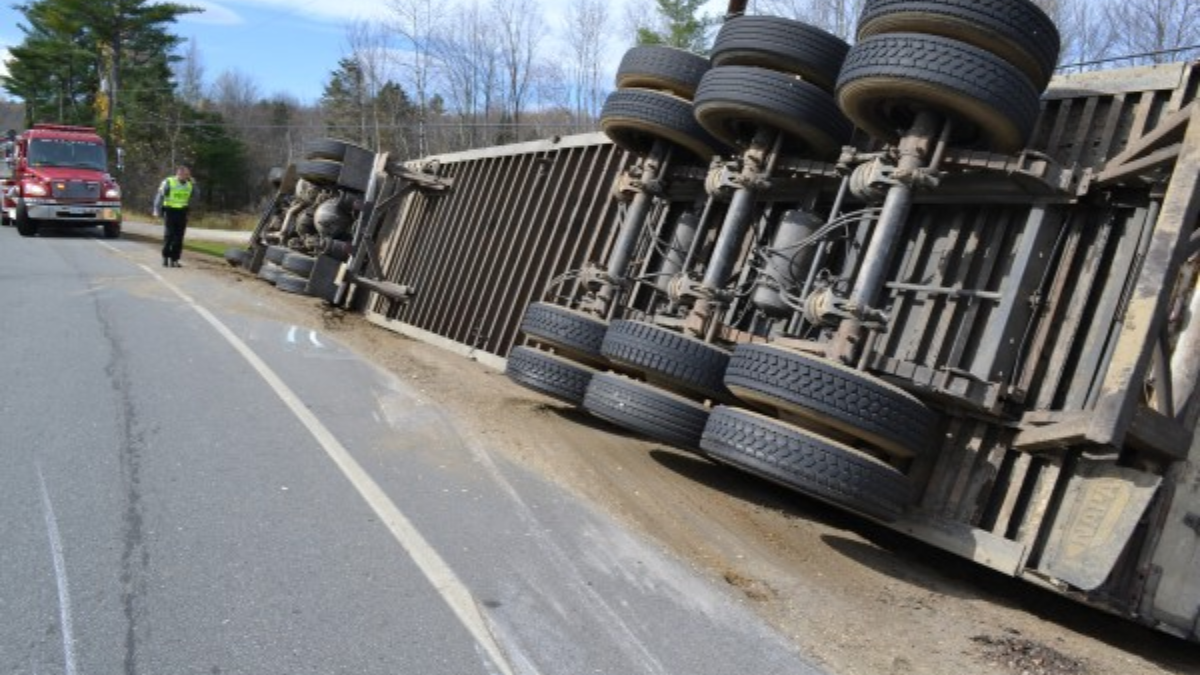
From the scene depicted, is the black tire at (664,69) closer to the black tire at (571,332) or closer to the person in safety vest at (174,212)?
the black tire at (571,332)

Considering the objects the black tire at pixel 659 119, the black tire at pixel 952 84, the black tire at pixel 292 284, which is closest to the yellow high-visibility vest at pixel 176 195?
the black tire at pixel 292 284

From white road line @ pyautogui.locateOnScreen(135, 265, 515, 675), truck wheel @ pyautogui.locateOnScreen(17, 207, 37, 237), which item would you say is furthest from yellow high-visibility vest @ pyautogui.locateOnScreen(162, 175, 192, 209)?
white road line @ pyautogui.locateOnScreen(135, 265, 515, 675)

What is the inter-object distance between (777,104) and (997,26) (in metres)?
1.82

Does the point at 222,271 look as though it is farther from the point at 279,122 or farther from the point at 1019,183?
the point at 279,122

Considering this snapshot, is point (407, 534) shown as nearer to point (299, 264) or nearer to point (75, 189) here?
point (299, 264)

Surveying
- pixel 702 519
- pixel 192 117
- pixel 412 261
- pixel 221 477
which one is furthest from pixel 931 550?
pixel 192 117

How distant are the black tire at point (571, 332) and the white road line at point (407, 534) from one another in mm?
2080

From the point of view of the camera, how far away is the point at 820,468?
547 cm

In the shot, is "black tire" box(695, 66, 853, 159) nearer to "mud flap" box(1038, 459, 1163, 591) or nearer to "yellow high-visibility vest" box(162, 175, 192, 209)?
"mud flap" box(1038, 459, 1163, 591)

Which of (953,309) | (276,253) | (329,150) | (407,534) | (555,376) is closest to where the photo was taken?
(407,534)

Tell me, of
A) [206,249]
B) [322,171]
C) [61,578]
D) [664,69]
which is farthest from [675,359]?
[206,249]

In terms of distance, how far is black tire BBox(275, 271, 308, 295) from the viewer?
51.2 feet

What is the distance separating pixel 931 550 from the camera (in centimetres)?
659

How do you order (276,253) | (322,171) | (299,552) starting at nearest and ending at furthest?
(299,552)
(322,171)
(276,253)
